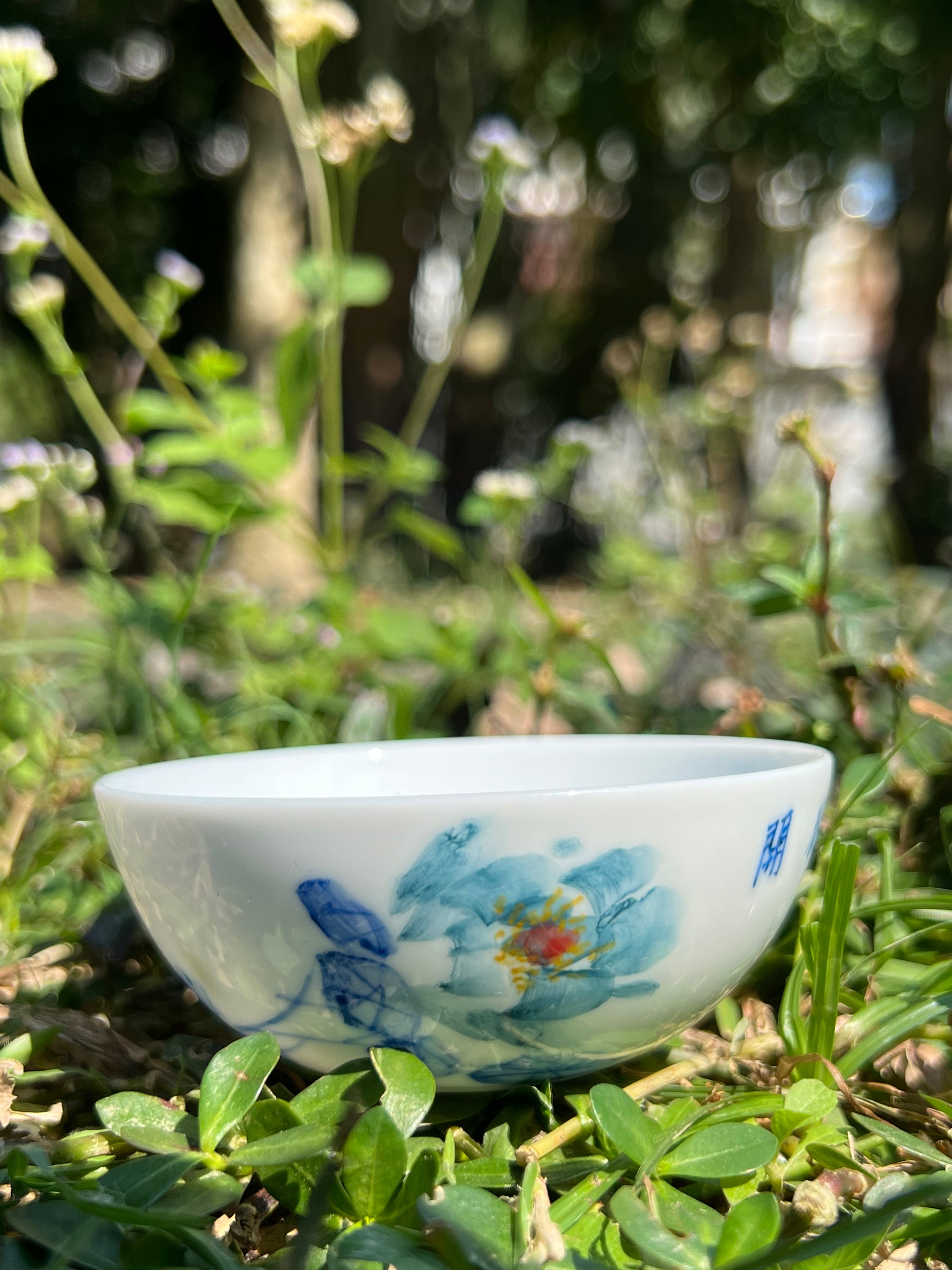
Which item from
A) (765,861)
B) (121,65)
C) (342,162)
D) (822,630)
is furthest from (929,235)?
(121,65)

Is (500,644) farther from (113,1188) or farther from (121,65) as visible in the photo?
(121,65)

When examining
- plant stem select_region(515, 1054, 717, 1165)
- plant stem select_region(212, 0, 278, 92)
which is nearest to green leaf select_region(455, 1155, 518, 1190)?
plant stem select_region(515, 1054, 717, 1165)

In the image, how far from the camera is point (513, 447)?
6.99m

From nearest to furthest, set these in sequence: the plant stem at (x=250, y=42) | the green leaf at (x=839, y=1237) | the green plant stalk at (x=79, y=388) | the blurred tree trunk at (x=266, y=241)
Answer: the green leaf at (x=839, y=1237)
the green plant stalk at (x=79, y=388)
the plant stem at (x=250, y=42)
the blurred tree trunk at (x=266, y=241)

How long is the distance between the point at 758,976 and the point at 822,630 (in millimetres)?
254

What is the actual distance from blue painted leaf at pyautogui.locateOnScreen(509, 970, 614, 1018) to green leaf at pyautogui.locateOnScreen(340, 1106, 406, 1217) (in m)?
Result: 0.07

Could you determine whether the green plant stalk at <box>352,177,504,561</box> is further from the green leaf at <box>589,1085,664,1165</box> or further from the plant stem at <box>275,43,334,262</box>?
the green leaf at <box>589,1085,664,1165</box>

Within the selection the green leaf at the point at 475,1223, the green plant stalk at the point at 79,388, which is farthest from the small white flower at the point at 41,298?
the green leaf at the point at 475,1223

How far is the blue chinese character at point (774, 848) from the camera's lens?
1.66ft

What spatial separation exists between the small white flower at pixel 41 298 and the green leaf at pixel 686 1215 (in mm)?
999

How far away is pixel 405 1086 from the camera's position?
0.49m

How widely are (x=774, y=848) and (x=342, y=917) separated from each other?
207 mm

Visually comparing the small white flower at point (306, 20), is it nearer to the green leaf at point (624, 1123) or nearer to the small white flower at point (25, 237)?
the small white flower at point (25, 237)

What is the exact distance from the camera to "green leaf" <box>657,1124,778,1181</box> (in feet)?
1.51
